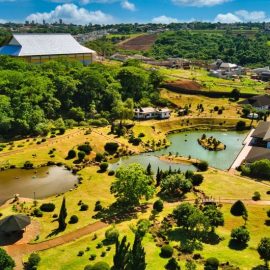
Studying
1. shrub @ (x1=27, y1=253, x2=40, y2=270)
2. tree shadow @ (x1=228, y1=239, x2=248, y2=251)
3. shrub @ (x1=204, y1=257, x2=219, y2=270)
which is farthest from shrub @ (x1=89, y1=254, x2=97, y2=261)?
tree shadow @ (x1=228, y1=239, x2=248, y2=251)

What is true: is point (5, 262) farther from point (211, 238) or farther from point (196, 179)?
point (196, 179)

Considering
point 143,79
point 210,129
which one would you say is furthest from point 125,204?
point 143,79

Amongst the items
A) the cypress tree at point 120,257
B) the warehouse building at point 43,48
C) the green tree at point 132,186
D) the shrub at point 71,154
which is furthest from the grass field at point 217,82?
the cypress tree at point 120,257

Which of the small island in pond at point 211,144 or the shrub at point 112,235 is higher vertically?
the shrub at point 112,235

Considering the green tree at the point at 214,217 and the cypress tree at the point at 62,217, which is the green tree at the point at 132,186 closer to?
the cypress tree at the point at 62,217

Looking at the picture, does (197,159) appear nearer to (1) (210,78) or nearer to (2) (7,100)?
(2) (7,100)

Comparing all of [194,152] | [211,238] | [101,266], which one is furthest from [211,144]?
[101,266]

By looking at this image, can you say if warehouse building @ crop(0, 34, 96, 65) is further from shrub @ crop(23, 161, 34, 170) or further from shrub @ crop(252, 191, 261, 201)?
shrub @ crop(252, 191, 261, 201)
